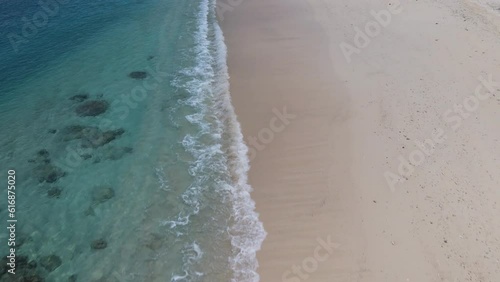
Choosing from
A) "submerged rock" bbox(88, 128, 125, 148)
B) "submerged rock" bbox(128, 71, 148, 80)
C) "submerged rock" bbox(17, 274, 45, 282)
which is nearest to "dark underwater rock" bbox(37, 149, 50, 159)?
"submerged rock" bbox(88, 128, 125, 148)

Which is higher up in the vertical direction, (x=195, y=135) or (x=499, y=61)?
(x=499, y=61)

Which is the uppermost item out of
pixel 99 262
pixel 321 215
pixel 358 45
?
pixel 358 45

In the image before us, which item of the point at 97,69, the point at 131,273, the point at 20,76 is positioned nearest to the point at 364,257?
the point at 131,273

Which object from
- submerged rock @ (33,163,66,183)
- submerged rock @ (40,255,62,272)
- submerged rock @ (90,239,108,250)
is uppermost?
submerged rock @ (33,163,66,183)

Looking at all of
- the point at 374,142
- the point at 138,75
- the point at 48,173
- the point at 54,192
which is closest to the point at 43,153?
the point at 48,173

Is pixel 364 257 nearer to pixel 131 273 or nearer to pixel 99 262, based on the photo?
pixel 131 273

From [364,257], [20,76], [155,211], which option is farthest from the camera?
[20,76]

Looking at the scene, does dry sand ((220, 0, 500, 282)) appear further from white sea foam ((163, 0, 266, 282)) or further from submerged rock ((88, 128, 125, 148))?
submerged rock ((88, 128, 125, 148))
